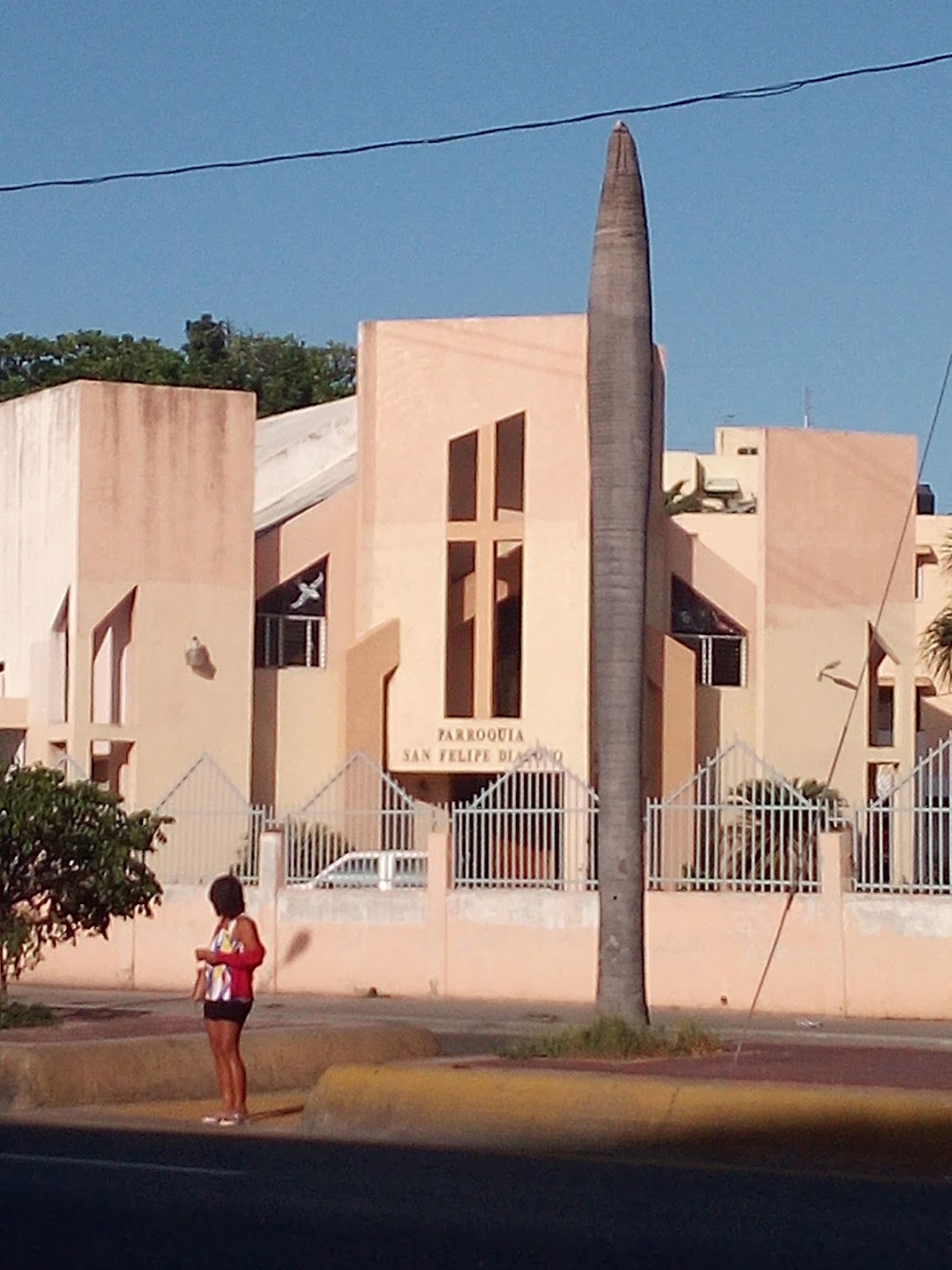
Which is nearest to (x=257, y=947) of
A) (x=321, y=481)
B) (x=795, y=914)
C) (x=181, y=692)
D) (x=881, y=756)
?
(x=795, y=914)

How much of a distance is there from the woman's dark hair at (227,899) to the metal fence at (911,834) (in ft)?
33.4

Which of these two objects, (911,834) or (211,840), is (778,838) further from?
(211,840)

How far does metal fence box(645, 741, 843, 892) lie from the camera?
2350cm

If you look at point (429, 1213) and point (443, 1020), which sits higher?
point (429, 1213)

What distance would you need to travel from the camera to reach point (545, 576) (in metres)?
37.8

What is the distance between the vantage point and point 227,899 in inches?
546

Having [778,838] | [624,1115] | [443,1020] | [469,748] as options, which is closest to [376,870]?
[443,1020]

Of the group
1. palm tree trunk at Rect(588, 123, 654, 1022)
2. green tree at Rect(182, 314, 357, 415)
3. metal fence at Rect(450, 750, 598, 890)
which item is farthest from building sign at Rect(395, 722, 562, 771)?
green tree at Rect(182, 314, 357, 415)

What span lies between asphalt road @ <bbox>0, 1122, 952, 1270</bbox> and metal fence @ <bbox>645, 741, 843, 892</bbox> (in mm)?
11680

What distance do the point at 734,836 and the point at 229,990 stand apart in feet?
35.9

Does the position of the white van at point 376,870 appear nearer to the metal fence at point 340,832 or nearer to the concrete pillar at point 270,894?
the metal fence at point 340,832

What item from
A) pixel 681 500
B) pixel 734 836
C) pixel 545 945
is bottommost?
pixel 545 945

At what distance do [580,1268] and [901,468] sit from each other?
32.9 meters

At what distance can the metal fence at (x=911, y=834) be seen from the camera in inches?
885
